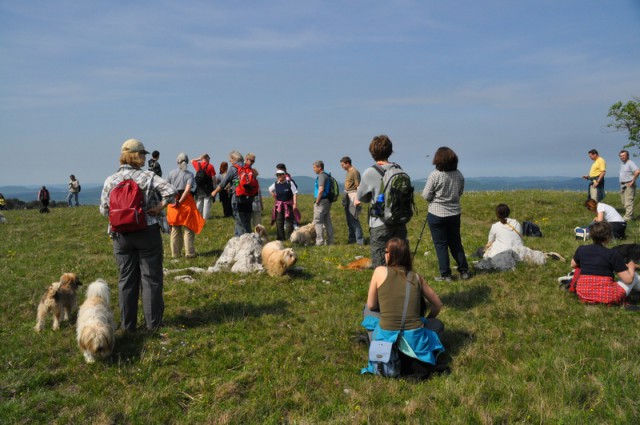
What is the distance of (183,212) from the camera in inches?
480

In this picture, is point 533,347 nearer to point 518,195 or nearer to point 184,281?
point 184,281

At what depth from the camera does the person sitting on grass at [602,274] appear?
7527mm

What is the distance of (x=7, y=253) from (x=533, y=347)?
1539 cm

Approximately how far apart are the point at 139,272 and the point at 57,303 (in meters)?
1.64

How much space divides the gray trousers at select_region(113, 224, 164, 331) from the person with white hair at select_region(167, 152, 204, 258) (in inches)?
198

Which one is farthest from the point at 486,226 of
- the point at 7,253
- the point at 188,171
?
the point at 7,253

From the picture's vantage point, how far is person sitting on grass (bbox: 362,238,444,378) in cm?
565

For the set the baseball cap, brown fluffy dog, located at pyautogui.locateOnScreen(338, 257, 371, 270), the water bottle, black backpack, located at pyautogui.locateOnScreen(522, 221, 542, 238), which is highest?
the baseball cap

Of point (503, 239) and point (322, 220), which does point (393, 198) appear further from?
point (322, 220)

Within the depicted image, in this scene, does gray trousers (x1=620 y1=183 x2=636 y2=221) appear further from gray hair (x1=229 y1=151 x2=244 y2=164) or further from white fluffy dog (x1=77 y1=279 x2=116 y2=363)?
white fluffy dog (x1=77 y1=279 x2=116 y2=363)

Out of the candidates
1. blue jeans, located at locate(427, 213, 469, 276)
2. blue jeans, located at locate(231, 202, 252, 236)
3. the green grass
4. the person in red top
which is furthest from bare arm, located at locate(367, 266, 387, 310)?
the person in red top

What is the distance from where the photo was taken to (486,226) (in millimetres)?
16906

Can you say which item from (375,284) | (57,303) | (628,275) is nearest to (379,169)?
(375,284)

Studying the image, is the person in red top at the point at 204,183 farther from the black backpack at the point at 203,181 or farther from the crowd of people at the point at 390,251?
the crowd of people at the point at 390,251
